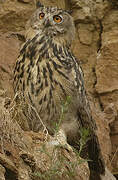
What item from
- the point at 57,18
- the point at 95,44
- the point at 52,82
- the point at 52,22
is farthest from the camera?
the point at 95,44

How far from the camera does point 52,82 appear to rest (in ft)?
13.7

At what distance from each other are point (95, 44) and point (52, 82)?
2.24 meters

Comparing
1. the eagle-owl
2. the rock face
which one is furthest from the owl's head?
the rock face

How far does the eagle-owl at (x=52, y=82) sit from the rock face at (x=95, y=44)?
3.80ft

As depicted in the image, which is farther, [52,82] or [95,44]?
[95,44]

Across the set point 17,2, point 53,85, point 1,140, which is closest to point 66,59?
point 53,85

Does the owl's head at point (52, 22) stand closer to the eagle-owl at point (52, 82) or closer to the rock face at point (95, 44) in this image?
the eagle-owl at point (52, 82)

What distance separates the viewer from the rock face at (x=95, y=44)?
5.86 metres

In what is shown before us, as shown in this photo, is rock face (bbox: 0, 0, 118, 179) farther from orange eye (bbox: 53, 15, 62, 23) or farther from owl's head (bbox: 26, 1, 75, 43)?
orange eye (bbox: 53, 15, 62, 23)

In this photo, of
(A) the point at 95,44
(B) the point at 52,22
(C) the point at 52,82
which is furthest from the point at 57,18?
(A) the point at 95,44

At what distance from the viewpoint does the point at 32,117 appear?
4.15 meters

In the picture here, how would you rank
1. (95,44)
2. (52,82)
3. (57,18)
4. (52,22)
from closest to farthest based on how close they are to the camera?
(52,82)
(52,22)
(57,18)
(95,44)

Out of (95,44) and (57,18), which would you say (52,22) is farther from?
(95,44)

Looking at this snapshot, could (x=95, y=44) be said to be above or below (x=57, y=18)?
below
